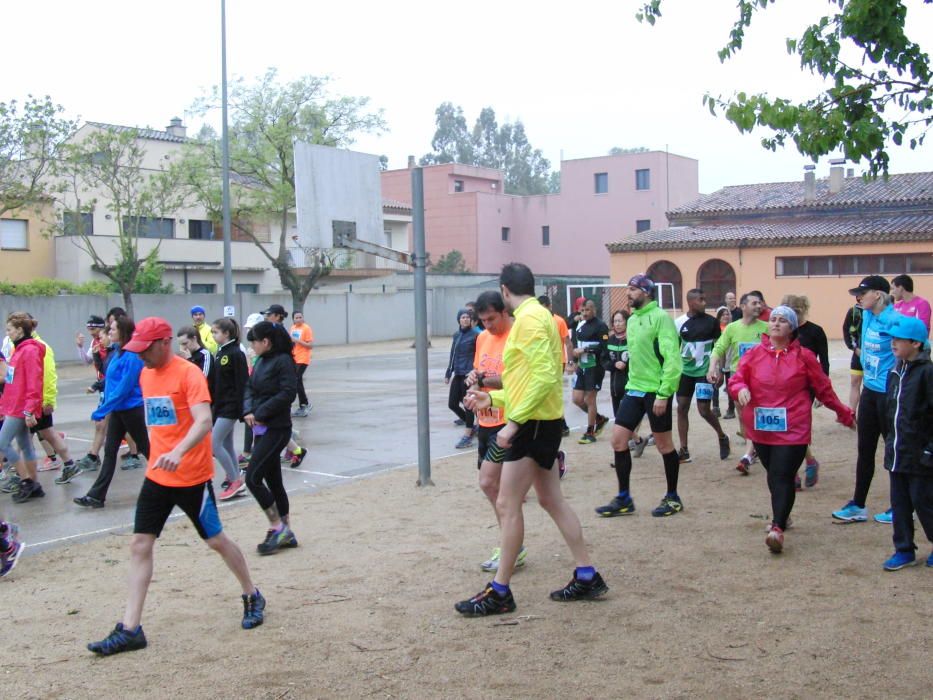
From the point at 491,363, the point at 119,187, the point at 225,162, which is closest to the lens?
the point at 491,363

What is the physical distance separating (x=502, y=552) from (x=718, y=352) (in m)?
4.27

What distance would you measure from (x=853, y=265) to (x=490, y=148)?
71.1 meters

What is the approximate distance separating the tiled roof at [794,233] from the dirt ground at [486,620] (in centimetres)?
2971

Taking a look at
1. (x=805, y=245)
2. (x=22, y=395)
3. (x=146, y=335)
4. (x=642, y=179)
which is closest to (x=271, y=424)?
(x=146, y=335)

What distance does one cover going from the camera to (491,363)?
6.52 meters

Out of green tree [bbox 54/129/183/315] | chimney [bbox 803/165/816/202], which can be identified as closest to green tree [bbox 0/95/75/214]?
green tree [bbox 54/129/183/315]

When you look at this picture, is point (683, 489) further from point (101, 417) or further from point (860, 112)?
point (101, 417)

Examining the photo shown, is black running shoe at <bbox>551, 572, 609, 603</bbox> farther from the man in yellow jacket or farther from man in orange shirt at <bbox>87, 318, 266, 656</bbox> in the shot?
man in orange shirt at <bbox>87, 318, 266, 656</bbox>

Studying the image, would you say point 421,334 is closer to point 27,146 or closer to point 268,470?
point 268,470

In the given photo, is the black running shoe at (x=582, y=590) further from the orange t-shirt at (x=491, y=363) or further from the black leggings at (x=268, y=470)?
the black leggings at (x=268, y=470)

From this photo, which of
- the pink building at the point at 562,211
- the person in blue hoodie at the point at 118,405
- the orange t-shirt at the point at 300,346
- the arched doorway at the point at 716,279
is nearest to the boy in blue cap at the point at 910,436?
the person in blue hoodie at the point at 118,405

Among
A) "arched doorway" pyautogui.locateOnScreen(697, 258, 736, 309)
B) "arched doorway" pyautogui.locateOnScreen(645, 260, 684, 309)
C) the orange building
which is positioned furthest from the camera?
"arched doorway" pyautogui.locateOnScreen(645, 260, 684, 309)

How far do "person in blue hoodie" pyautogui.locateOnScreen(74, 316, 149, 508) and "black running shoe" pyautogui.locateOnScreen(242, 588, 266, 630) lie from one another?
4053mm

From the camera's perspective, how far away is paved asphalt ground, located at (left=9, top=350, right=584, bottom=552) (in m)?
8.52
